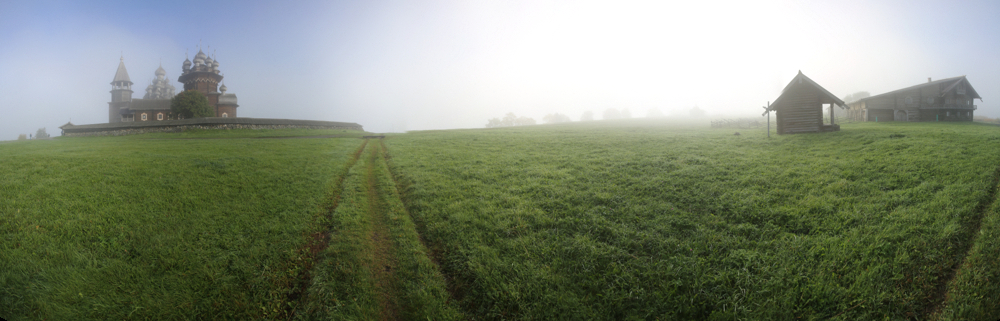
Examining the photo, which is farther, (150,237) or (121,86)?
(121,86)

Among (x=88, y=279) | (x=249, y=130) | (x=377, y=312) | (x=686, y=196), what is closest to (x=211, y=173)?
(x=88, y=279)

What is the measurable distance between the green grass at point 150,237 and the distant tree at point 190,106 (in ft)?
111

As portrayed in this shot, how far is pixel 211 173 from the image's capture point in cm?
1052

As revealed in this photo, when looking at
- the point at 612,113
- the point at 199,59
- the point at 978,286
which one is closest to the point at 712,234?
the point at 978,286

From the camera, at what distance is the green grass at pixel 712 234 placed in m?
4.63

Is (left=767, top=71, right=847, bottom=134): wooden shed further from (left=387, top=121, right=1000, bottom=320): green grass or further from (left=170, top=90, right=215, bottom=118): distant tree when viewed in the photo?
(left=170, top=90, right=215, bottom=118): distant tree

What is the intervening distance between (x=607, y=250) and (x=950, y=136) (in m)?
17.9

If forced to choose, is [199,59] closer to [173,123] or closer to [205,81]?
[205,81]

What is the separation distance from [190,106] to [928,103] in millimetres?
73033

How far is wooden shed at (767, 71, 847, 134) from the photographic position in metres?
19.6

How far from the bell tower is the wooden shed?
8556 cm

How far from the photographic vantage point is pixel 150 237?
6.38 metres

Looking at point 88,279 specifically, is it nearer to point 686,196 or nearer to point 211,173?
point 211,173

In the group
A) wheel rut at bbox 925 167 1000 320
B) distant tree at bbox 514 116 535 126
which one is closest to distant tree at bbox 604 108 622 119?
distant tree at bbox 514 116 535 126
